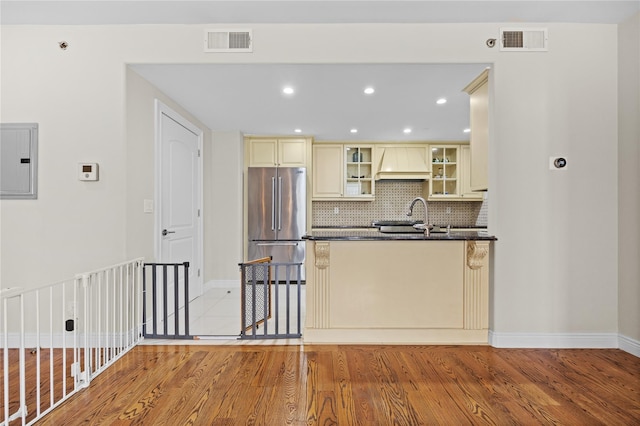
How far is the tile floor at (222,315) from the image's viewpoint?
331 cm

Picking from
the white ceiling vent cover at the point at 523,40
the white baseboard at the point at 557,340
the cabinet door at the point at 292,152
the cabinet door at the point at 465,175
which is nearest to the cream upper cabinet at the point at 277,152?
the cabinet door at the point at 292,152

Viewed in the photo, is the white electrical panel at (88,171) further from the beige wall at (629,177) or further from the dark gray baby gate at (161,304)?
the beige wall at (629,177)

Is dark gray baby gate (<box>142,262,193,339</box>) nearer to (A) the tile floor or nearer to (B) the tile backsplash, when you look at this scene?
(A) the tile floor

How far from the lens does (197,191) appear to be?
4590mm

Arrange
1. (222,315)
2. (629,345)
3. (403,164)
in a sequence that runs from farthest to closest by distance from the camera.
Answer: (403,164)
(222,315)
(629,345)

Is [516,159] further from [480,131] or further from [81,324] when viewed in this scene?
[81,324]

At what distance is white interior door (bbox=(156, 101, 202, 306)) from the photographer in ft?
11.7

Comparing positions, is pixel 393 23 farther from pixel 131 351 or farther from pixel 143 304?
pixel 131 351

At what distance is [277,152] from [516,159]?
3.46m

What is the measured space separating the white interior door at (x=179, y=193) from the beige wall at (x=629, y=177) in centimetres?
388

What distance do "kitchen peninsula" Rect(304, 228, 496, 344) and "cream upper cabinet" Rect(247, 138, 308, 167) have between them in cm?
276

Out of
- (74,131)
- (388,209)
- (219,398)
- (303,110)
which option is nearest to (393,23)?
(303,110)

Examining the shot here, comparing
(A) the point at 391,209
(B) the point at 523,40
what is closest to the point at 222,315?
(A) the point at 391,209

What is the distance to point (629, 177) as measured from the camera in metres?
2.78
